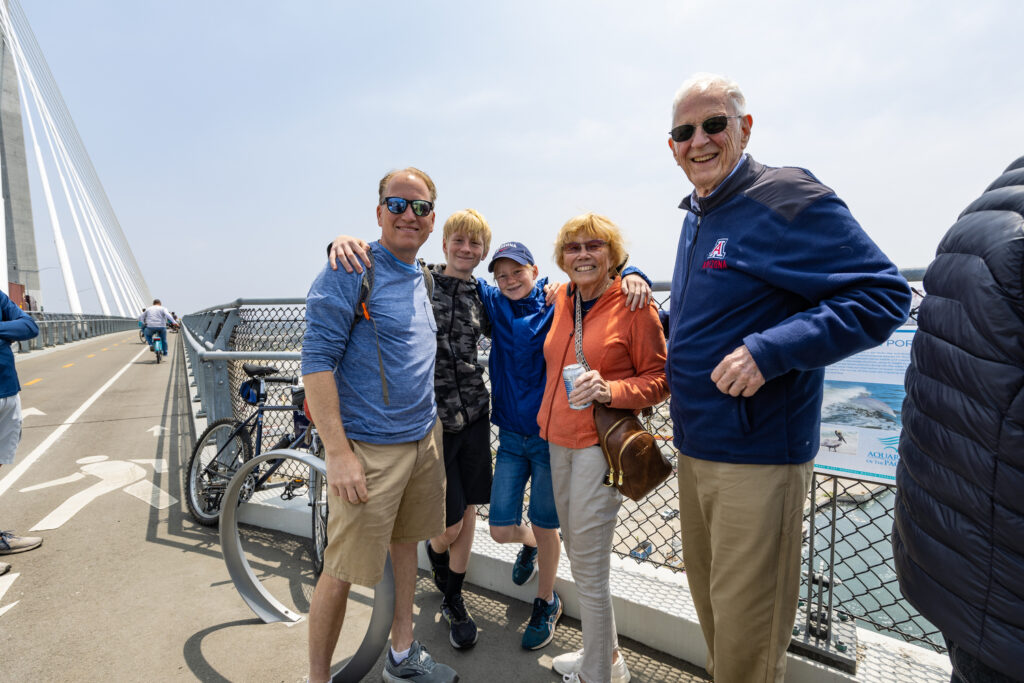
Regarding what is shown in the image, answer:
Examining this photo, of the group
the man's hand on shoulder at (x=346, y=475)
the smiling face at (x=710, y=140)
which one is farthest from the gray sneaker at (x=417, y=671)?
the smiling face at (x=710, y=140)

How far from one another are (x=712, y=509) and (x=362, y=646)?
166cm

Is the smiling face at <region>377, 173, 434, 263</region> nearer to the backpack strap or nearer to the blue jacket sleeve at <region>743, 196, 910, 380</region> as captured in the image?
the backpack strap

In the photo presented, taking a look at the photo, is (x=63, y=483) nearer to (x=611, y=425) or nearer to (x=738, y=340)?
(x=611, y=425)

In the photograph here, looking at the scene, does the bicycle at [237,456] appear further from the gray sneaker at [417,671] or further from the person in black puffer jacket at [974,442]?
the person in black puffer jacket at [974,442]

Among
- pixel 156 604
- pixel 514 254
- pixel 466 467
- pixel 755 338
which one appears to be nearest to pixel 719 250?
pixel 755 338

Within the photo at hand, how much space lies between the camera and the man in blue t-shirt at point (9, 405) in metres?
3.67

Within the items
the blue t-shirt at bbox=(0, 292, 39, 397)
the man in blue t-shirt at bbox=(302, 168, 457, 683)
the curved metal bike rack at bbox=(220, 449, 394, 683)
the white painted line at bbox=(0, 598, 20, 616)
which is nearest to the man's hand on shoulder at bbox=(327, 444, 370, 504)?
the man in blue t-shirt at bbox=(302, 168, 457, 683)

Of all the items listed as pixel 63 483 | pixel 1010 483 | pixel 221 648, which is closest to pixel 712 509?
pixel 1010 483

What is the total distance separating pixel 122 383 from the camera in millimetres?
11945

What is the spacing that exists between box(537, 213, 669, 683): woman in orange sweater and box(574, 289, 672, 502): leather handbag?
0.06 m

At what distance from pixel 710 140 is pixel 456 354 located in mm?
1521

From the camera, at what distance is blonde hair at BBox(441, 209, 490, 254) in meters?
2.69

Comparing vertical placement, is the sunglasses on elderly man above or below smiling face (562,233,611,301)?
above

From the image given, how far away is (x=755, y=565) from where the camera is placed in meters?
1.56
